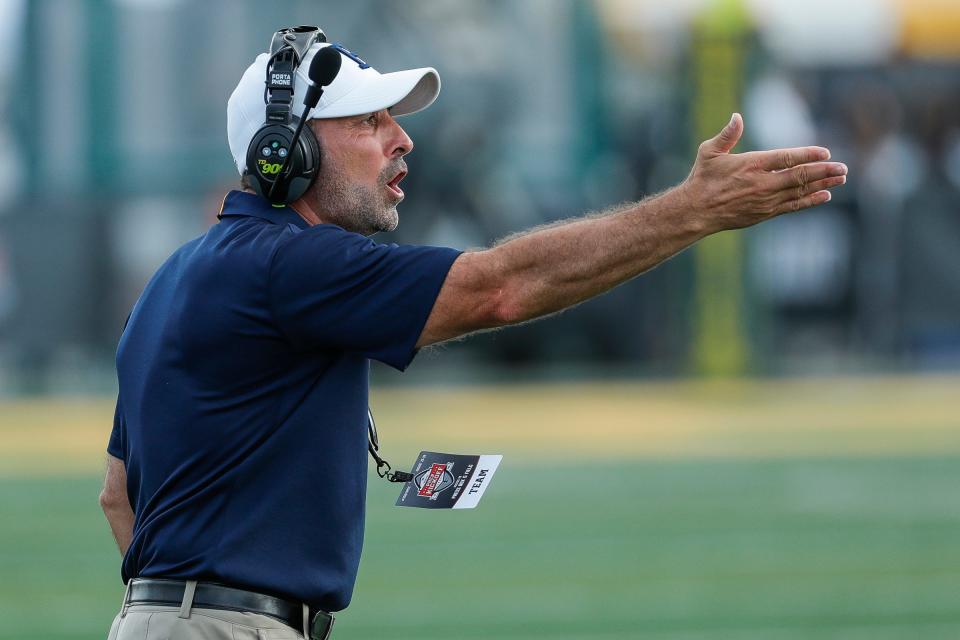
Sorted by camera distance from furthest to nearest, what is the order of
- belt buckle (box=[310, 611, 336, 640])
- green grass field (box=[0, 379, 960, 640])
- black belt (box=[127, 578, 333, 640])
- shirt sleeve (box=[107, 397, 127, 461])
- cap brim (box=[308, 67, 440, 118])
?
green grass field (box=[0, 379, 960, 640]) < shirt sleeve (box=[107, 397, 127, 461]) < cap brim (box=[308, 67, 440, 118]) < belt buckle (box=[310, 611, 336, 640]) < black belt (box=[127, 578, 333, 640])

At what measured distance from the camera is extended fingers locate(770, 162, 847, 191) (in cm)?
345

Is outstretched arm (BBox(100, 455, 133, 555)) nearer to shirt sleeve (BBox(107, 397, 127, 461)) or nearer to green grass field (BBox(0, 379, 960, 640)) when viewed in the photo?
shirt sleeve (BBox(107, 397, 127, 461))

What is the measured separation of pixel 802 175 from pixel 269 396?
111 cm

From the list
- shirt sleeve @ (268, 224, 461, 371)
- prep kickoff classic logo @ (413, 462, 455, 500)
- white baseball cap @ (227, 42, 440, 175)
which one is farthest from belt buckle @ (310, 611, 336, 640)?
white baseball cap @ (227, 42, 440, 175)

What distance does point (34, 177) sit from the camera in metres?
19.6

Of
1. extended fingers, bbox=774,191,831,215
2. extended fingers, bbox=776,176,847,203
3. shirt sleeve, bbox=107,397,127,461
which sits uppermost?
extended fingers, bbox=776,176,847,203

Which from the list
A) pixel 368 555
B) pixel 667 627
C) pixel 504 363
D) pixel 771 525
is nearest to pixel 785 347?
pixel 504 363

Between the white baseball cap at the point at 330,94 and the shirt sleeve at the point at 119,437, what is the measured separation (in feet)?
1.91

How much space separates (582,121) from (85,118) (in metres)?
5.29

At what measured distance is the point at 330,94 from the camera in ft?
12.4

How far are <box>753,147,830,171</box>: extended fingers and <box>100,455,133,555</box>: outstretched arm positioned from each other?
1.54 meters

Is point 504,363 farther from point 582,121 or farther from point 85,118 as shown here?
point 85,118

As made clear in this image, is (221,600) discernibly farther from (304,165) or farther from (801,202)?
(801,202)

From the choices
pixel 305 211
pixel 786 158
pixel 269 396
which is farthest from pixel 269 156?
pixel 786 158
